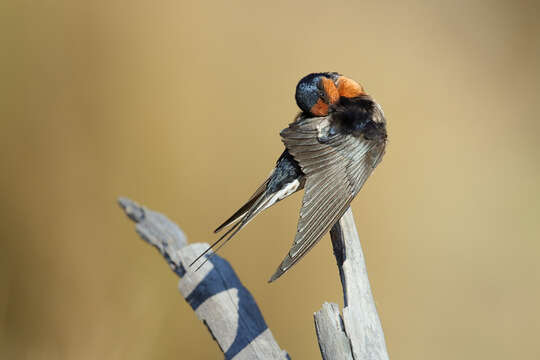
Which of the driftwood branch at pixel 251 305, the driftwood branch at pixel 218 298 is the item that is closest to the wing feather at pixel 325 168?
the driftwood branch at pixel 251 305

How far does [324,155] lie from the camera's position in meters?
1.50

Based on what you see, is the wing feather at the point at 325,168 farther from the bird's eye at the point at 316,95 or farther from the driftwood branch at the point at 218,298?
the driftwood branch at the point at 218,298

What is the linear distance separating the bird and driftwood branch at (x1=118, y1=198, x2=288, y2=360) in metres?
0.12

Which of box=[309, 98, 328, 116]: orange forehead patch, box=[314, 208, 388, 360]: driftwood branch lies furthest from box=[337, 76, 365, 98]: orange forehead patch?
box=[314, 208, 388, 360]: driftwood branch

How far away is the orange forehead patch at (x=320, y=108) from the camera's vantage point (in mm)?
1637

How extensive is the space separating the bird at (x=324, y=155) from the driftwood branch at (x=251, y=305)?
120 millimetres

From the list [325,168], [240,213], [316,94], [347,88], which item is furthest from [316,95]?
[240,213]

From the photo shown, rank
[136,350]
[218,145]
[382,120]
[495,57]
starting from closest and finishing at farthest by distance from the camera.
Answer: [382,120] → [136,350] → [218,145] → [495,57]

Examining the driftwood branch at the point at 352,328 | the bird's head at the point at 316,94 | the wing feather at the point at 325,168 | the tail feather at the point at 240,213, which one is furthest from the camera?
the bird's head at the point at 316,94

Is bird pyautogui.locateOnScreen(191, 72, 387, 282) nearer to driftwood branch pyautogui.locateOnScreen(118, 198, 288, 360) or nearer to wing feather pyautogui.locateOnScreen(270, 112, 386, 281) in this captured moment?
wing feather pyautogui.locateOnScreen(270, 112, 386, 281)

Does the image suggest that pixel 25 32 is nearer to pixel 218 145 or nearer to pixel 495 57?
pixel 218 145

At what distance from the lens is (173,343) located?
2645mm

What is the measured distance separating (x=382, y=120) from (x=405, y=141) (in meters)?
1.24

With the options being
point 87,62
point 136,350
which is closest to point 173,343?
point 136,350
